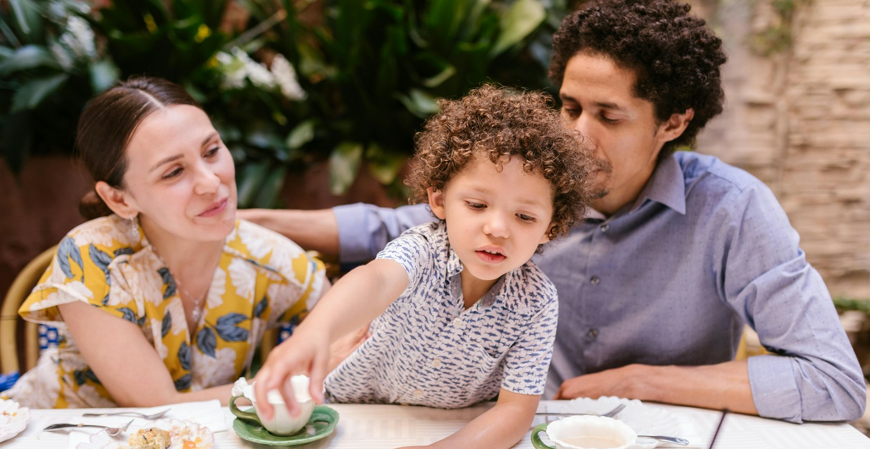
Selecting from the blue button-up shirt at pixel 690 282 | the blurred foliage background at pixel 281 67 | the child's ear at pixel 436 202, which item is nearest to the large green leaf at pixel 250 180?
the blurred foliage background at pixel 281 67

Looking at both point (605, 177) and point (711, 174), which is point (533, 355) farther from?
point (711, 174)

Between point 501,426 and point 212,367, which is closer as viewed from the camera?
point 501,426

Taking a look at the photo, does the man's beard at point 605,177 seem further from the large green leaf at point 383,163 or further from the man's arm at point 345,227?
the large green leaf at point 383,163

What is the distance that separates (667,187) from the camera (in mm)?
1872

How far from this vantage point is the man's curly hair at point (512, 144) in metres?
1.24

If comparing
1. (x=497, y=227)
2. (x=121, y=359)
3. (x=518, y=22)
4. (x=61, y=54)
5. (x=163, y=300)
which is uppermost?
(x=518, y=22)

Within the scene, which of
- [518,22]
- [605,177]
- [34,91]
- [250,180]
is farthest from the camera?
[518,22]

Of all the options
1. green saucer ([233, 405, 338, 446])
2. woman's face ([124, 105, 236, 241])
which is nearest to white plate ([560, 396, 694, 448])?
green saucer ([233, 405, 338, 446])

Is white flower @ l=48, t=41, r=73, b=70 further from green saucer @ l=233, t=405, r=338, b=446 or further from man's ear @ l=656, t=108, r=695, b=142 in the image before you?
man's ear @ l=656, t=108, r=695, b=142

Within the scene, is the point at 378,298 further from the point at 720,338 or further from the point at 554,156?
the point at 720,338

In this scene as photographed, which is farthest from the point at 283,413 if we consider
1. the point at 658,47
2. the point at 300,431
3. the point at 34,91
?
the point at 34,91

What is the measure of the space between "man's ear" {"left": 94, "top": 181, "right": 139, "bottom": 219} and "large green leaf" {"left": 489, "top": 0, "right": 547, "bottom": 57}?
7.70 feet

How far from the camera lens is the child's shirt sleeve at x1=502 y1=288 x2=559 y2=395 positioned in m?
1.37

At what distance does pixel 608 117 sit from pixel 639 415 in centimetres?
78
